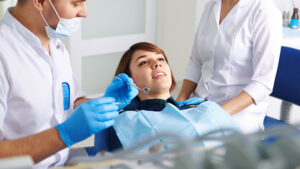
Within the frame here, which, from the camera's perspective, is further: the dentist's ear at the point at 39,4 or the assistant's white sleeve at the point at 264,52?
the assistant's white sleeve at the point at 264,52

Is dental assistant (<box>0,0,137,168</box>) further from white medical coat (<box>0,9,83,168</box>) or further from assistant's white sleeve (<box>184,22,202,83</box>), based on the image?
assistant's white sleeve (<box>184,22,202,83</box>)

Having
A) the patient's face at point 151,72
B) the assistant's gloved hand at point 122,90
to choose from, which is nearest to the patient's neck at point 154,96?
the patient's face at point 151,72

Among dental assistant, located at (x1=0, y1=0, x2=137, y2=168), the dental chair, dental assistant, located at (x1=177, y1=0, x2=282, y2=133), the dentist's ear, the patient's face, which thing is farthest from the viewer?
the dental chair

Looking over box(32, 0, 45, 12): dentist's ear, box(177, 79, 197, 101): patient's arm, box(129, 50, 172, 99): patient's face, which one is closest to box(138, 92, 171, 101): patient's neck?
box(129, 50, 172, 99): patient's face

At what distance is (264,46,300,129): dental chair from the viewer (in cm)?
207

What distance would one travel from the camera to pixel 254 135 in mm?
595

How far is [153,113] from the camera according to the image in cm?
163

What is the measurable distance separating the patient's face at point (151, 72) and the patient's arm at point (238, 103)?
0.30m

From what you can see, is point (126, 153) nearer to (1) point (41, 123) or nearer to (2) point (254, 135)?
(2) point (254, 135)

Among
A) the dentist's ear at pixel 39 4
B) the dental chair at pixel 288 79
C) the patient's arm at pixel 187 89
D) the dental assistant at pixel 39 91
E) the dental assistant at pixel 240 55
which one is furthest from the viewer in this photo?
the patient's arm at pixel 187 89

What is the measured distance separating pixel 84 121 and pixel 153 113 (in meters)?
0.43

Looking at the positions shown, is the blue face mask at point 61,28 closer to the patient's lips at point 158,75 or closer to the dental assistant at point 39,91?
the dental assistant at point 39,91

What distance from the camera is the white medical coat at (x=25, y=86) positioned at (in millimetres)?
1314

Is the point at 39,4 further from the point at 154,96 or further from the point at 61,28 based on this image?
the point at 154,96
